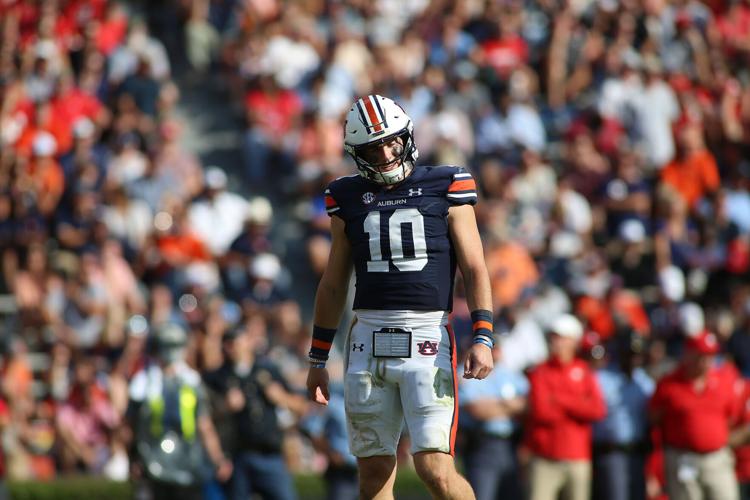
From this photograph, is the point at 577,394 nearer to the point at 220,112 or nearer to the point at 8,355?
the point at 8,355

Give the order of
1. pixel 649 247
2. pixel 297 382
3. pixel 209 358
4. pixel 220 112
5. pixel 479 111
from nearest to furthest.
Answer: pixel 209 358
pixel 297 382
pixel 649 247
pixel 479 111
pixel 220 112

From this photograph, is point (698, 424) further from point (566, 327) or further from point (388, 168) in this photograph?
point (388, 168)

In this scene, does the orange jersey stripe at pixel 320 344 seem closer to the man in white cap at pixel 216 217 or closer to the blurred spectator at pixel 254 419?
the blurred spectator at pixel 254 419

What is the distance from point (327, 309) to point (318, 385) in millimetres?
391

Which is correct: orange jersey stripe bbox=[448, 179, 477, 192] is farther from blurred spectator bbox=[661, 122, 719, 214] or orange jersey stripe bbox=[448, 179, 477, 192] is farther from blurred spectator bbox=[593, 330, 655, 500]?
blurred spectator bbox=[661, 122, 719, 214]

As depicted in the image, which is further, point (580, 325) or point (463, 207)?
point (580, 325)

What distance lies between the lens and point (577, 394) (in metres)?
10.9

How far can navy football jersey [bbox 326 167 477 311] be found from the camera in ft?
22.6

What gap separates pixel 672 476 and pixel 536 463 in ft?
3.70

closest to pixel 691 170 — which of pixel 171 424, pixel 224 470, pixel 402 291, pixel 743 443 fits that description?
pixel 743 443

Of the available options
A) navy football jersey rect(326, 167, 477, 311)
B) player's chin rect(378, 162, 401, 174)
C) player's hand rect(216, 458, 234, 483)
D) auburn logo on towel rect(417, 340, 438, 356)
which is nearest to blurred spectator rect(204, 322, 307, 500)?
player's hand rect(216, 458, 234, 483)

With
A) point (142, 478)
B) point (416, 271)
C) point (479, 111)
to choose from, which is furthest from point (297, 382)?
point (416, 271)

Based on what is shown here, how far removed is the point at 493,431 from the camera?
11383 mm

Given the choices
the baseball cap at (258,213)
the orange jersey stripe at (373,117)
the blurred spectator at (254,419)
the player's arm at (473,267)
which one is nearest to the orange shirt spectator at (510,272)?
the baseball cap at (258,213)
